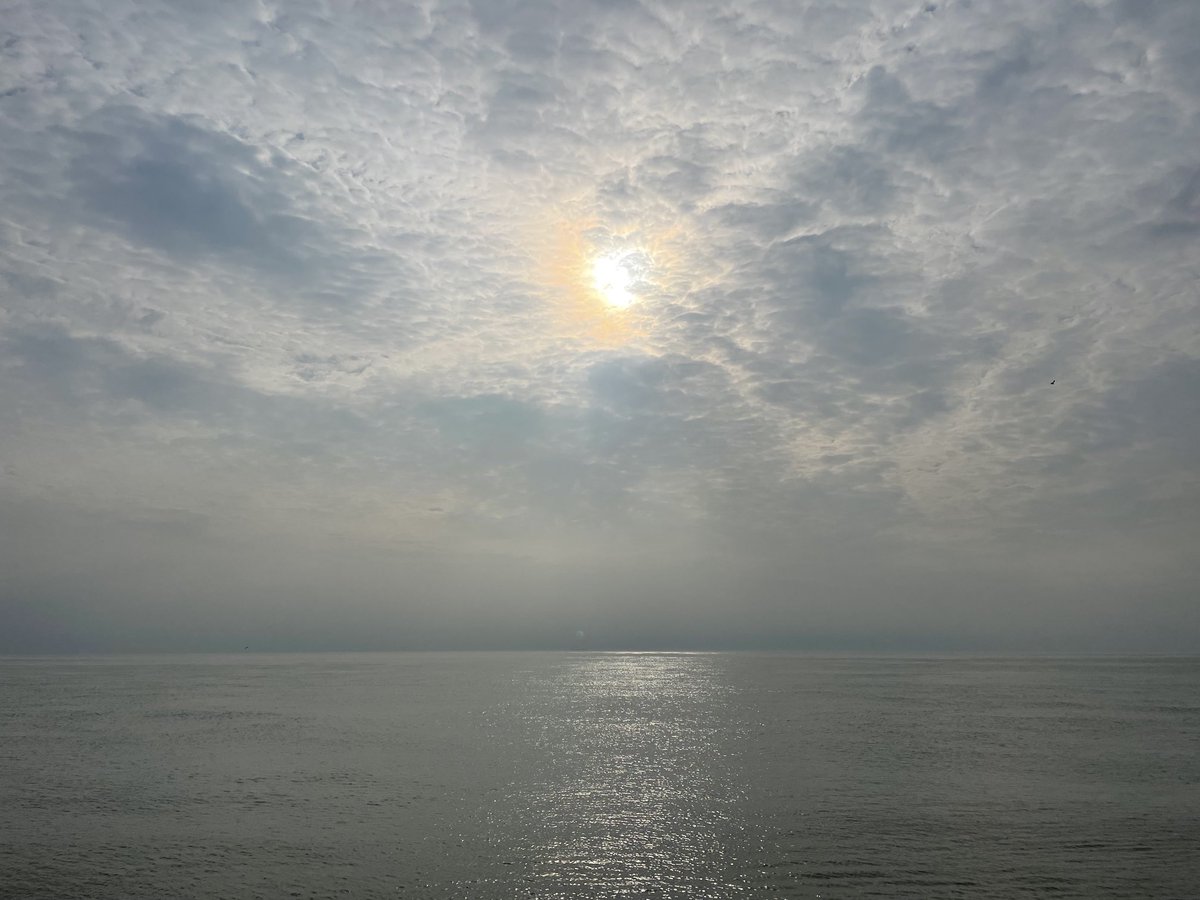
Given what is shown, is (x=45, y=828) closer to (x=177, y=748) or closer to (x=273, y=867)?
(x=273, y=867)

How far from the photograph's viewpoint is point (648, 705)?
85750 mm

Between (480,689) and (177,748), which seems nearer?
(177,748)

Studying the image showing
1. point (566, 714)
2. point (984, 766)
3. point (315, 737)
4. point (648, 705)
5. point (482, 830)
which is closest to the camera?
point (482, 830)

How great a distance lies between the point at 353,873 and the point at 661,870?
31.2 ft

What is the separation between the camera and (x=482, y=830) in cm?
2861

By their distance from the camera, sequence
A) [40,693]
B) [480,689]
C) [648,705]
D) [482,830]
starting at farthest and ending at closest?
1. [480,689]
2. [40,693]
3. [648,705]
4. [482,830]

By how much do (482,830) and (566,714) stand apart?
46565mm

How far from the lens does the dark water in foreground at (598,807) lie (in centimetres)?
2338

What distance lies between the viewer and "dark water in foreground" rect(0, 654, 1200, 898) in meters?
23.4

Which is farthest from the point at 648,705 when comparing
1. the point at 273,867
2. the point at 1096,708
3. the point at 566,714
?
the point at 273,867

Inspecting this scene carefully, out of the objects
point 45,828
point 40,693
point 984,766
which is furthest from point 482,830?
point 40,693

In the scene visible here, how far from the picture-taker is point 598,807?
A: 106 feet

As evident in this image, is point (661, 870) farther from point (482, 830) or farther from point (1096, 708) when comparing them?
point (1096, 708)

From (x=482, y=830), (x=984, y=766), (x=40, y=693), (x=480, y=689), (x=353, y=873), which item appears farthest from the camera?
(x=480, y=689)
